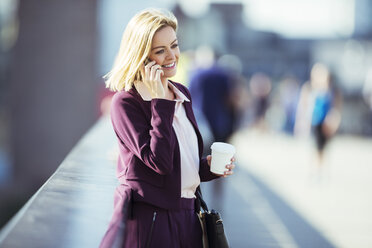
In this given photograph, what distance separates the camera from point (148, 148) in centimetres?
206

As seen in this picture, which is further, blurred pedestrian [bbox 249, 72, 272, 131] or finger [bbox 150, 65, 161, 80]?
blurred pedestrian [bbox 249, 72, 272, 131]

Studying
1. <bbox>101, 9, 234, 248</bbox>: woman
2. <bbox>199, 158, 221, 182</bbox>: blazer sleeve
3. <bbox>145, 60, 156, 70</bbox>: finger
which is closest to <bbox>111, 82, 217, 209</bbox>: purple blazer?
<bbox>101, 9, 234, 248</bbox>: woman

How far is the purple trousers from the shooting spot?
2127 mm

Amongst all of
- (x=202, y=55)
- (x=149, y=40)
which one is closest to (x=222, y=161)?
(x=149, y=40)

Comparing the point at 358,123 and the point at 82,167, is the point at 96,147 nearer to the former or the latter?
the point at 82,167

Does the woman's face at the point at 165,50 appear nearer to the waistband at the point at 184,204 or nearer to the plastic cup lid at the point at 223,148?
the plastic cup lid at the point at 223,148

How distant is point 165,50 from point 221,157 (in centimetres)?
52

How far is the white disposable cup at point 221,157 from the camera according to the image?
2271 mm

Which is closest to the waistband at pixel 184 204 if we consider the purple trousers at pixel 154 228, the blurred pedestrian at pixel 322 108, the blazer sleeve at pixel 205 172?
the purple trousers at pixel 154 228

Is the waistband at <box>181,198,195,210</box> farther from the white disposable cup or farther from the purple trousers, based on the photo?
the white disposable cup

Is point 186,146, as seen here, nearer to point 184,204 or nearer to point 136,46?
point 184,204

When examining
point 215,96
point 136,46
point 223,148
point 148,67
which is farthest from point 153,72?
point 215,96

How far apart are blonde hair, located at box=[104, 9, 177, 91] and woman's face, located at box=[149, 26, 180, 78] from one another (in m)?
0.03

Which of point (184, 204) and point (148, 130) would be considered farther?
point (184, 204)
